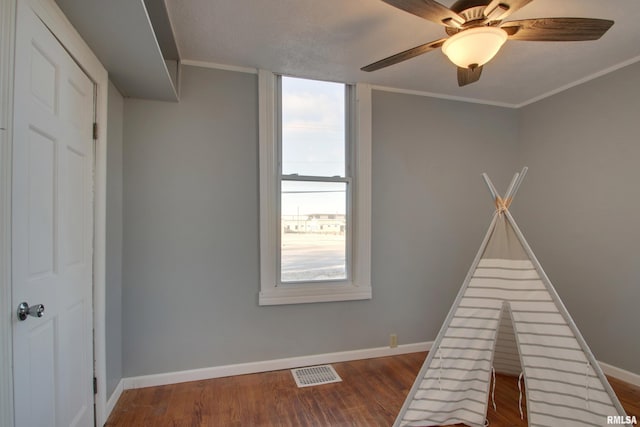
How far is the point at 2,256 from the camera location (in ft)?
3.56

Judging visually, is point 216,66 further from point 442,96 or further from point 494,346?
point 494,346

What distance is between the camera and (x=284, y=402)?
2244 millimetres

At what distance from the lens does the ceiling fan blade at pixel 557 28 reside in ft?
4.60

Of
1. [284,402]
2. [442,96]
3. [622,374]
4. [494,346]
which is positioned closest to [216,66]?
[442,96]

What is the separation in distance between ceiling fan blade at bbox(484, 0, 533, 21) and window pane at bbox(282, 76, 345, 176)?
5.21 feet

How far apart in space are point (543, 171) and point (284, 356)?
2.99m

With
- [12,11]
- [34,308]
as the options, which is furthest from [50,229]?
[12,11]

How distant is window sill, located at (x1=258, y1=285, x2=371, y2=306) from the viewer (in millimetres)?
2674

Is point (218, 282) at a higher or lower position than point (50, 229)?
lower

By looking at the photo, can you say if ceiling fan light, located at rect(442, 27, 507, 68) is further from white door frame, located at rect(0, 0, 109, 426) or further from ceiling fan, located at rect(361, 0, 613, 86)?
white door frame, located at rect(0, 0, 109, 426)

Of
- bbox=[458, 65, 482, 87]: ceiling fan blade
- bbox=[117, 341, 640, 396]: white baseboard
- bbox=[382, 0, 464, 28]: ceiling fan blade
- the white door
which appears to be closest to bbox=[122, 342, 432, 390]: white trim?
bbox=[117, 341, 640, 396]: white baseboard

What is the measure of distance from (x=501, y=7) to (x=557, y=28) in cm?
28

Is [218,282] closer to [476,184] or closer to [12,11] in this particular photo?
[12,11]

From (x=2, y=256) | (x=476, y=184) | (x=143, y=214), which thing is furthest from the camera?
(x=476, y=184)
